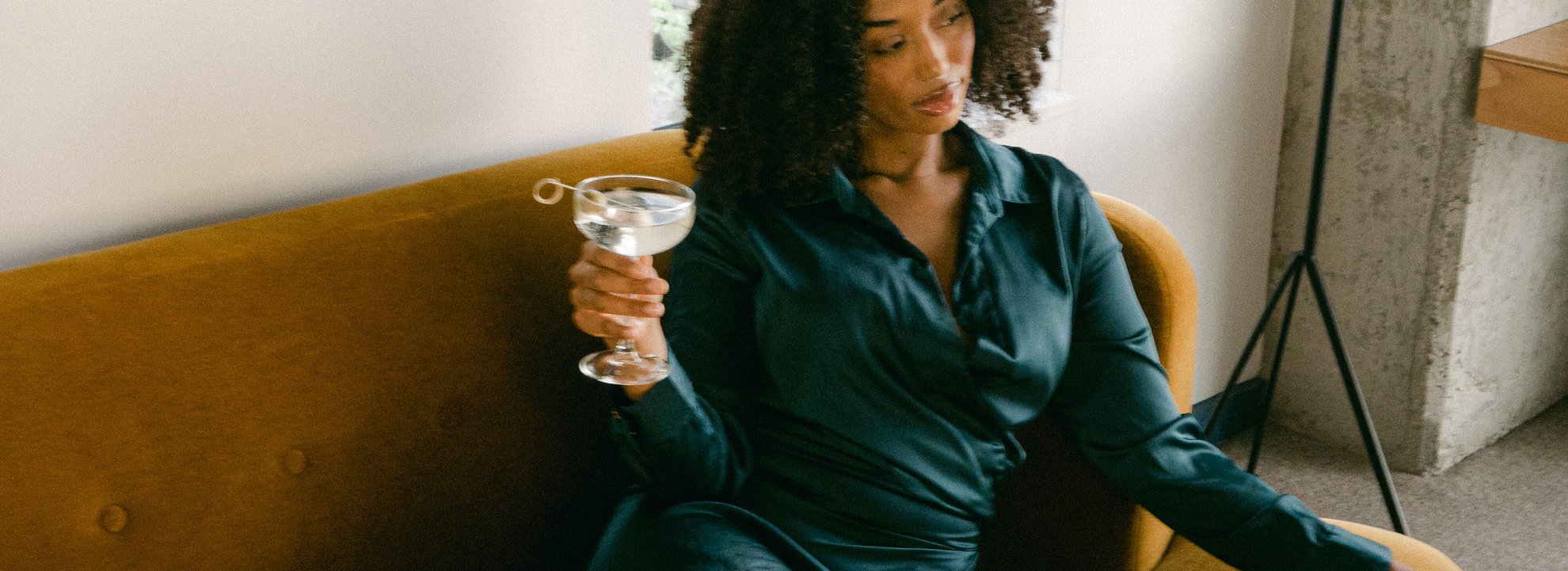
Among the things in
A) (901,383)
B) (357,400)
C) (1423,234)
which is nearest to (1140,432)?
(901,383)

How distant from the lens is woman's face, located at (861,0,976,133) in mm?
1442

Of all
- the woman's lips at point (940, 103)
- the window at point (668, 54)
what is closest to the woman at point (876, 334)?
the woman's lips at point (940, 103)

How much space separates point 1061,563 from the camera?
174 cm

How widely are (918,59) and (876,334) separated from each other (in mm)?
296

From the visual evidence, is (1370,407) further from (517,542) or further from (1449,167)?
(517,542)

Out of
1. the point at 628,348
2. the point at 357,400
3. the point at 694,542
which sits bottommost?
the point at 694,542

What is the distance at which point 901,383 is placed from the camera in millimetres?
1479

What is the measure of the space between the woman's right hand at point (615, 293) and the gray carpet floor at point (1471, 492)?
184cm

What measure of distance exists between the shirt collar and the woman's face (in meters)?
0.09

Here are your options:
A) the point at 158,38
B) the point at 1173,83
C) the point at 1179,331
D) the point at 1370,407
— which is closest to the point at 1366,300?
the point at 1370,407

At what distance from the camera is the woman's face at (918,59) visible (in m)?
1.44

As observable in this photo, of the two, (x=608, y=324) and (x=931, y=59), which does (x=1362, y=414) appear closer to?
(x=931, y=59)

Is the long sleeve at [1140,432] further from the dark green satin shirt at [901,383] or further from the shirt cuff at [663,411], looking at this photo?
the shirt cuff at [663,411]

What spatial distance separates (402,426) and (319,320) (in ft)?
0.49
